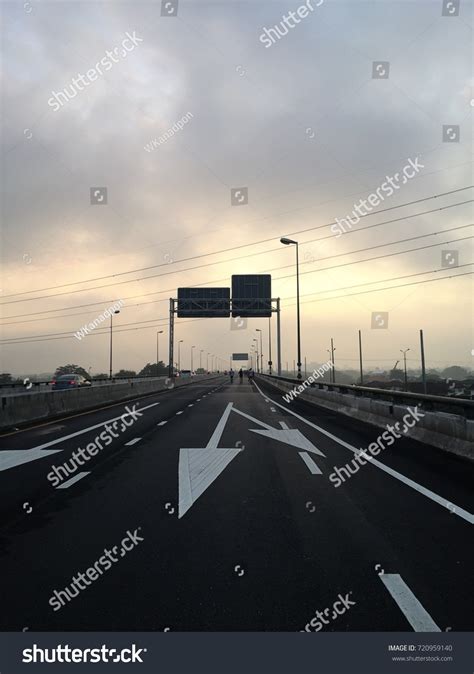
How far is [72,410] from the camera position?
68.3ft

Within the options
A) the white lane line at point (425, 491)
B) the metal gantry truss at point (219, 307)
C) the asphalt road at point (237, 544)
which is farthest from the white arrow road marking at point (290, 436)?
the metal gantry truss at point (219, 307)

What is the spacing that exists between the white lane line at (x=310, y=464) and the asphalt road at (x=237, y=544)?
8 cm

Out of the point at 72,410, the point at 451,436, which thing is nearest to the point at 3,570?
the point at 451,436

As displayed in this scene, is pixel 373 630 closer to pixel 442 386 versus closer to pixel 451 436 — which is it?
pixel 451 436

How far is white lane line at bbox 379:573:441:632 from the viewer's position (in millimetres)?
3078

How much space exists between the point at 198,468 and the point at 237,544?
371 centimetres

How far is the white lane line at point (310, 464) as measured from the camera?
7765 millimetres

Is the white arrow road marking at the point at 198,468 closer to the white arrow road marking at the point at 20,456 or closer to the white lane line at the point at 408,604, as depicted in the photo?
the white lane line at the point at 408,604

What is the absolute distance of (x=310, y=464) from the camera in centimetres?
841

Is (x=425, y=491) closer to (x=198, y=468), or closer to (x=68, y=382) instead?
(x=198, y=468)

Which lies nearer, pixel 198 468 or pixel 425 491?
pixel 425 491

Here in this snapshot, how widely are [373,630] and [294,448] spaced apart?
23.5ft

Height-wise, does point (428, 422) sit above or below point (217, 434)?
above

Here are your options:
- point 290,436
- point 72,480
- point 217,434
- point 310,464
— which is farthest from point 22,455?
point 290,436
